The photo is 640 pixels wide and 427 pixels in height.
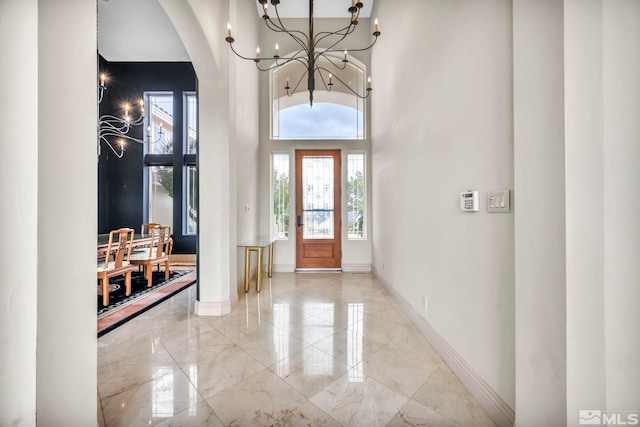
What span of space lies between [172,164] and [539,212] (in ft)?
24.0

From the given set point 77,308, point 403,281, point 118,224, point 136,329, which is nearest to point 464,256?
point 403,281

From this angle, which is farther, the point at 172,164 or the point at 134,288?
the point at 172,164

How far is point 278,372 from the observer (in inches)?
68.1

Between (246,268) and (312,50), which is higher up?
(312,50)

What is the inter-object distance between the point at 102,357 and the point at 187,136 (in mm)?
5786

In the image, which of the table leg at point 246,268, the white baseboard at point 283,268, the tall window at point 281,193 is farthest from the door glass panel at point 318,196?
the table leg at point 246,268

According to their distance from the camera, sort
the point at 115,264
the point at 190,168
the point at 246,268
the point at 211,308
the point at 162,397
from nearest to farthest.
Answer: the point at 162,397
the point at 211,308
the point at 115,264
the point at 246,268
the point at 190,168

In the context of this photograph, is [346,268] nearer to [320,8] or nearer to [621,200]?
[621,200]

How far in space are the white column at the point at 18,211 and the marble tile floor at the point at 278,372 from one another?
0.82 meters

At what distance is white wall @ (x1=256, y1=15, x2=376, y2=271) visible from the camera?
15.4 ft

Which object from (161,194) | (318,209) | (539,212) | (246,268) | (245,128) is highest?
(245,128)

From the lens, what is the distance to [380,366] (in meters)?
1.80

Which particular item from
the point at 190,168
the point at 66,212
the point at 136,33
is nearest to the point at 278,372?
the point at 66,212

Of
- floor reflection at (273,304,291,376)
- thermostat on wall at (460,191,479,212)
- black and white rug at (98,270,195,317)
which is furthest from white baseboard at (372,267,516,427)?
black and white rug at (98,270,195,317)
